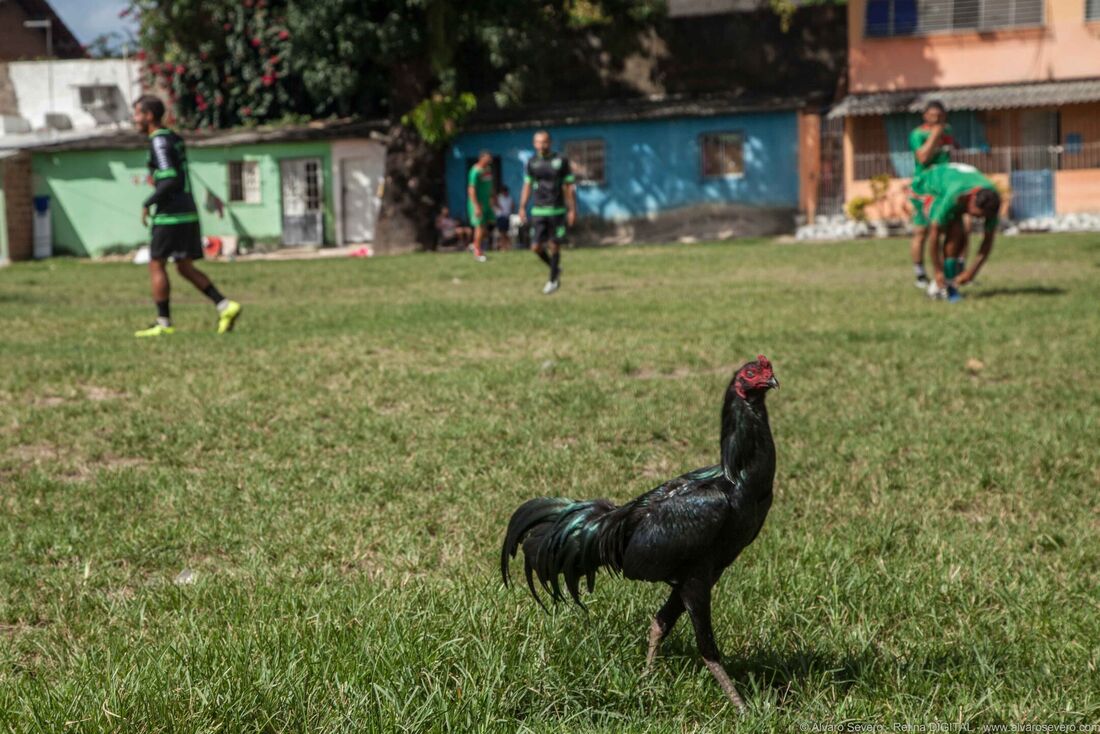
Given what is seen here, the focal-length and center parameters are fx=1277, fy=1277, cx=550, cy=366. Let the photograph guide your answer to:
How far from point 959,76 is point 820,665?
3222 cm

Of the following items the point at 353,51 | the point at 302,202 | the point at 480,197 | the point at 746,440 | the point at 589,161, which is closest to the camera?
the point at 746,440

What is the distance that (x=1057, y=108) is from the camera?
106ft

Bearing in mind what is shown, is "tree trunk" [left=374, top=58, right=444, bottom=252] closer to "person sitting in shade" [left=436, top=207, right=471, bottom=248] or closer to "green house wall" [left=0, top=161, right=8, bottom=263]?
"person sitting in shade" [left=436, top=207, right=471, bottom=248]

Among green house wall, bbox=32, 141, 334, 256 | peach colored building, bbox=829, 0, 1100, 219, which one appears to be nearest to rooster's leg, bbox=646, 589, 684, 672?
peach colored building, bbox=829, 0, 1100, 219

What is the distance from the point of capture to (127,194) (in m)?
38.2

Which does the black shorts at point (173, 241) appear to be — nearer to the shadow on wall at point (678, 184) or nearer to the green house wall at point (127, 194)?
the shadow on wall at point (678, 184)

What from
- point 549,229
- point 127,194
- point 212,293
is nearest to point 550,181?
point 549,229

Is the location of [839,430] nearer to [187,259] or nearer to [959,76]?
[187,259]

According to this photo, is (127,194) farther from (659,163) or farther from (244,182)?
(659,163)

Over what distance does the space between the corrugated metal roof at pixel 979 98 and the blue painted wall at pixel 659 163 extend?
6.71ft

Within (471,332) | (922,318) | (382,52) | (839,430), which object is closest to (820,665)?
(839,430)

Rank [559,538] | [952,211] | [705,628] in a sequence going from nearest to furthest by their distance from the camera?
[705,628] → [559,538] → [952,211]

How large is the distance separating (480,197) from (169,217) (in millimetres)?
17159

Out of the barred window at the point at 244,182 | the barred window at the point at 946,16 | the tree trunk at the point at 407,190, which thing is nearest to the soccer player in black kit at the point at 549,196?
the tree trunk at the point at 407,190
